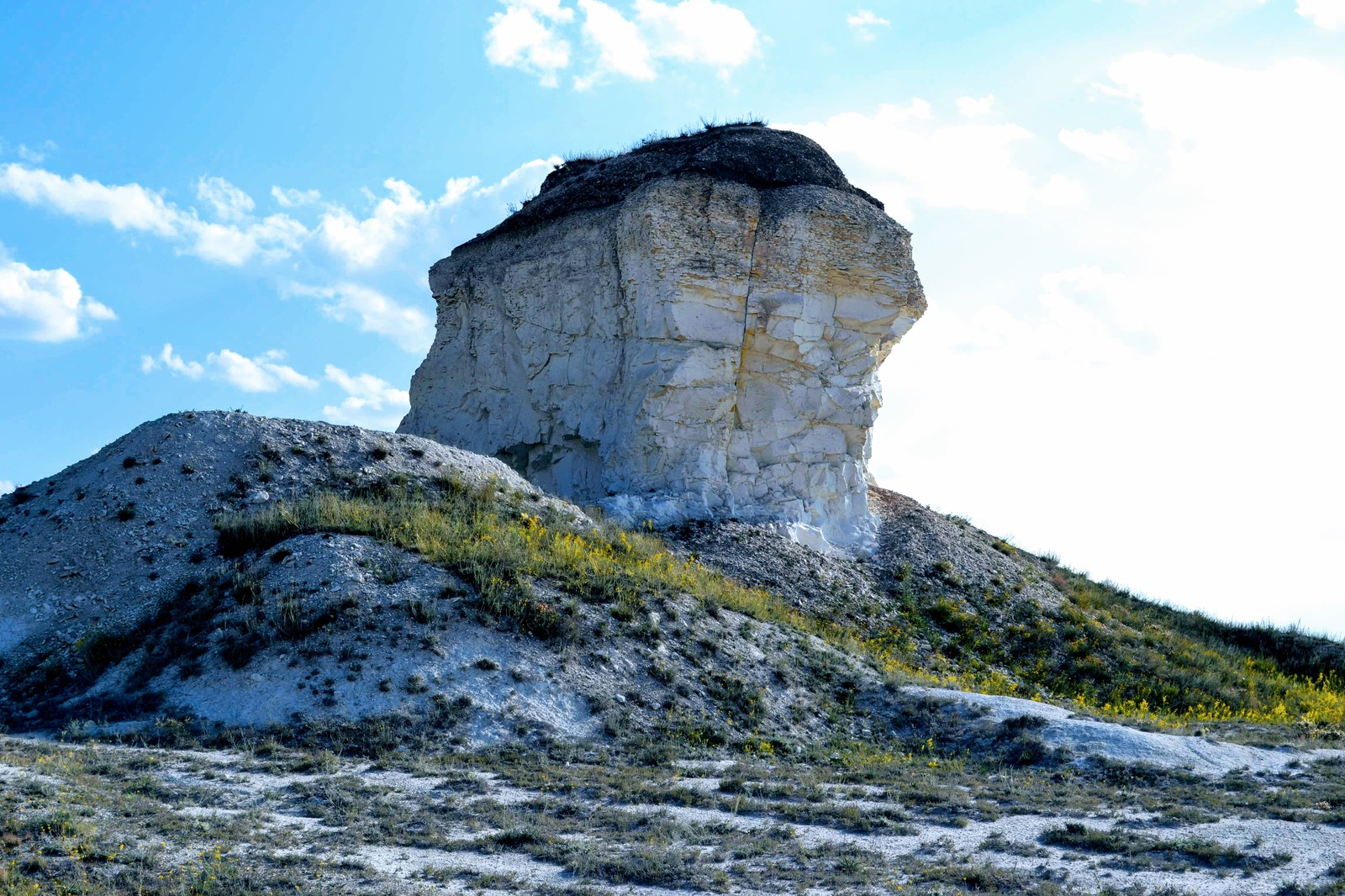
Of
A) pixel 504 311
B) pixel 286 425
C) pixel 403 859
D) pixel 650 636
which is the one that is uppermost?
pixel 504 311

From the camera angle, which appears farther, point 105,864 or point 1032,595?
point 1032,595

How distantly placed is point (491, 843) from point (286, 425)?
12.9 meters

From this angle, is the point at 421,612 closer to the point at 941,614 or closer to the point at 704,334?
the point at 704,334

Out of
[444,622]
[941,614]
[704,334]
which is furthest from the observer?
[704,334]

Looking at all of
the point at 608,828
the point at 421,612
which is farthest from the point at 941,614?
the point at 608,828

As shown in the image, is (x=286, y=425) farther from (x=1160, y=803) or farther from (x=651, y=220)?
(x=1160, y=803)

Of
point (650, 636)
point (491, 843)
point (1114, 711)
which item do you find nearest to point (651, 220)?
point (650, 636)

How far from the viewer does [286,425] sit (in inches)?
774

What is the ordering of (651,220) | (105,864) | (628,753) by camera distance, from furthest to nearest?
(651,220) < (628,753) < (105,864)

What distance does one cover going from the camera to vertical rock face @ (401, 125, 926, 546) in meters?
24.8

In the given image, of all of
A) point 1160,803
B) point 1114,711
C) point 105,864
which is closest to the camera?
point 105,864

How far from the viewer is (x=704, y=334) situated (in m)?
25.1

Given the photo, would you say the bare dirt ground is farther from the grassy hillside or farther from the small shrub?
the grassy hillside

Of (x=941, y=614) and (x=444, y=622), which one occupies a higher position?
(x=941, y=614)
